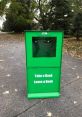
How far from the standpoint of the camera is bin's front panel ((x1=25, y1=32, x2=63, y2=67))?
3363 mm

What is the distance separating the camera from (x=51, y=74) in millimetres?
3684

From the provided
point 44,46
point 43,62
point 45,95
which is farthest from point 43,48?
point 45,95

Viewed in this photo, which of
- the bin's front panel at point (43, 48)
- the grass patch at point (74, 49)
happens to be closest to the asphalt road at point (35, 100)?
the bin's front panel at point (43, 48)

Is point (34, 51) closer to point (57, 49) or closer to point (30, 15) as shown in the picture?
point (57, 49)

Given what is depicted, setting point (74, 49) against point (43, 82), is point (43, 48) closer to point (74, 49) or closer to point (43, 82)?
point (43, 82)

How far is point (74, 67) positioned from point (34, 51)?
2.91 meters

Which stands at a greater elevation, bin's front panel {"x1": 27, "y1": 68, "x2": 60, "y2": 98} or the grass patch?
bin's front panel {"x1": 27, "y1": 68, "x2": 60, "y2": 98}

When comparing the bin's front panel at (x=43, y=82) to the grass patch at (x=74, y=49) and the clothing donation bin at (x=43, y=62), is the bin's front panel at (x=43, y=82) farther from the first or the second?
the grass patch at (x=74, y=49)

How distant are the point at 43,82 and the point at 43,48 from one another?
0.69 m

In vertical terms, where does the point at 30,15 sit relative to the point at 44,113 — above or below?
below

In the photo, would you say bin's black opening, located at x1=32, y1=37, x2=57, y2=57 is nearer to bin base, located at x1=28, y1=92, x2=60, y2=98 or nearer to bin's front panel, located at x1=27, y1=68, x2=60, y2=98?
bin's front panel, located at x1=27, y1=68, x2=60, y2=98

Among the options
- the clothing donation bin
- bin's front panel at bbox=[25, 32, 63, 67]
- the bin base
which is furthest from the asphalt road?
bin's front panel at bbox=[25, 32, 63, 67]

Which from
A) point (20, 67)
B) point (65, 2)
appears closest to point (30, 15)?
point (65, 2)

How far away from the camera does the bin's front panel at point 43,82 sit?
12.0 feet
